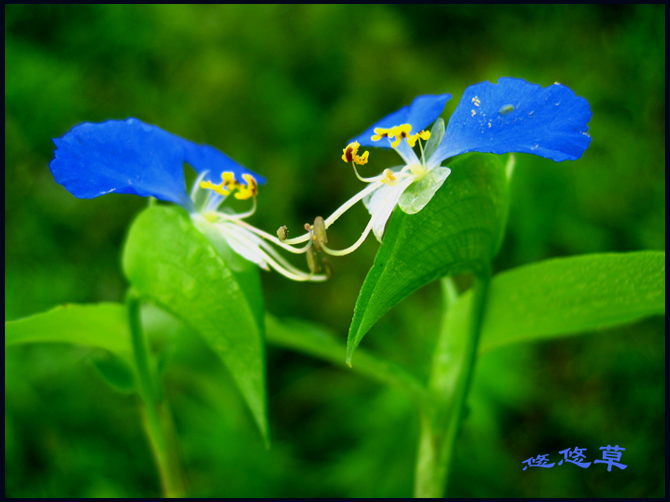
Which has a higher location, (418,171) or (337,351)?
(418,171)

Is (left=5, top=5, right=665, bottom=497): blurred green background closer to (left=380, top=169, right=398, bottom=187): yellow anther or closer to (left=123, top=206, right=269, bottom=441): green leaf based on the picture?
(left=123, top=206, right=269, bottom=441): green leaf

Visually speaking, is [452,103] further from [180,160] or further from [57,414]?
[57,414]

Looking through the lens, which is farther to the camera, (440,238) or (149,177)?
(149,177)

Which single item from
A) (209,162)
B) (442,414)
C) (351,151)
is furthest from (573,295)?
(209,162)

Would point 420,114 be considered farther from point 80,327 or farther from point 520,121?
point 80,327

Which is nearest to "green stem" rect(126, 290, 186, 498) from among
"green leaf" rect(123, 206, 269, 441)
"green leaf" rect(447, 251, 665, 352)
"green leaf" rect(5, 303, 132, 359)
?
"green leaf" rect(5, 303, 132, 359)

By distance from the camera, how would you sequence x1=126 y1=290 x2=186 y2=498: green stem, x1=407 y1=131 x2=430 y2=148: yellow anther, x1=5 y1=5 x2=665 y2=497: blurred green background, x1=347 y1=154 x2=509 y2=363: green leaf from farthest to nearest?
x1=5 y1=5 x2=665 y2=497: blurred green background < x1=126 y1=290 x2=186 y2=498: green stem < x1=407 y1=131 x2=430 y2=148: yellow anther < x1=347 y1=154 x2=509 y2=363: green leaf

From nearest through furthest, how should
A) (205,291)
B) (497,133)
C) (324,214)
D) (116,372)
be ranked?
(497,133) → (205,291) → (116,372) → (324,214)
